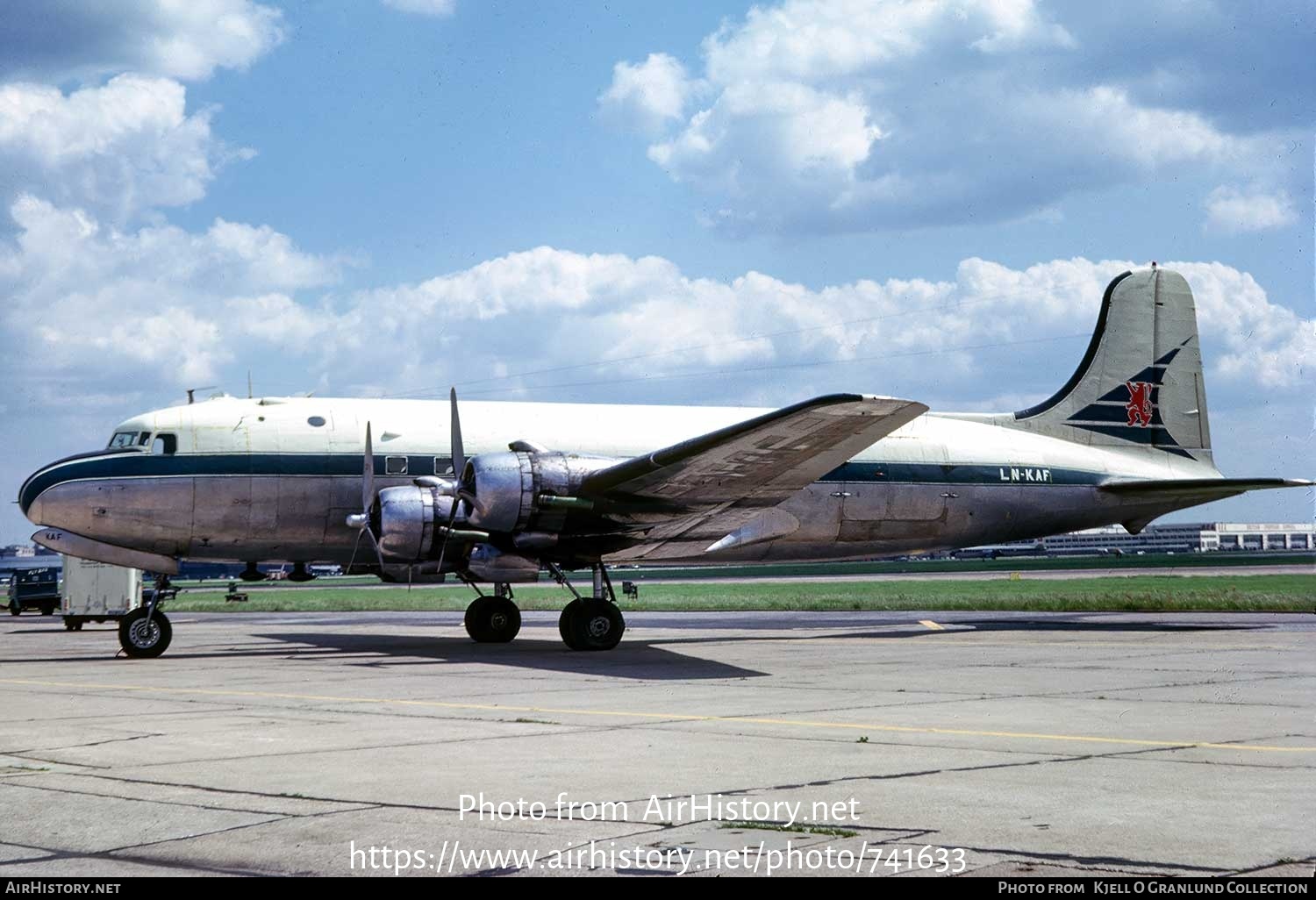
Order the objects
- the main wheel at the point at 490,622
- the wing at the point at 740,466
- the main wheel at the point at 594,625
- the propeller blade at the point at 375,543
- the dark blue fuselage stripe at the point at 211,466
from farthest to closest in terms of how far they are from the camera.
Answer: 1. the main wheel at the point at 490,622
2. the dark blue fuselage stripe at the point at 211,466
3. the propeller blade at the point at 375,543
4. the main wheel at the point at 594,625
5. the wing at the point at 740,466

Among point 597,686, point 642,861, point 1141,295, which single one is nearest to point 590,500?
point 597,686

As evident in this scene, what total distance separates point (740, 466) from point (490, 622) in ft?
25.2

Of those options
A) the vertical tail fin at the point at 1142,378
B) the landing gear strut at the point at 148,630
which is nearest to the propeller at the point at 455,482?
the landing gear strut at the point at 148,630

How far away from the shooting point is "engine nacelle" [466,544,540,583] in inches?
839

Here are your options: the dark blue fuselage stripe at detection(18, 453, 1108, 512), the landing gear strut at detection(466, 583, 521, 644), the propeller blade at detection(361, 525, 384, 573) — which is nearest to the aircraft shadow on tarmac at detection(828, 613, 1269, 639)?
the dark blue fuselage stripe at detection(18, 453, 1108, 512)

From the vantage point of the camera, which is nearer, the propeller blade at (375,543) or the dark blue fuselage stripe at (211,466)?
the propeller blade at (375,543)

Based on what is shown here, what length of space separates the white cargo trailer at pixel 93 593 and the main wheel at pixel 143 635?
16.6 metres

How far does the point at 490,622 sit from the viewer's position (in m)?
24.9

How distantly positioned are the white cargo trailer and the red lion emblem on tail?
89.9 feet

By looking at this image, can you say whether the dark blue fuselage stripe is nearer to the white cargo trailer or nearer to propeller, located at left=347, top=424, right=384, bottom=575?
propeller, located at left=347, top=424, right=384, bottom=575

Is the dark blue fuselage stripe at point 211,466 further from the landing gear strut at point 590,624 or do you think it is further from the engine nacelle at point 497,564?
the landing gear strut at point 590,624

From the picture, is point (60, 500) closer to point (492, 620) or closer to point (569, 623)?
point (492, 620)

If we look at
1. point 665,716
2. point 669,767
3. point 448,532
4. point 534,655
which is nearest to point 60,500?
point 448,532

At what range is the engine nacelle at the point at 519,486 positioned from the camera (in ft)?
67.1
